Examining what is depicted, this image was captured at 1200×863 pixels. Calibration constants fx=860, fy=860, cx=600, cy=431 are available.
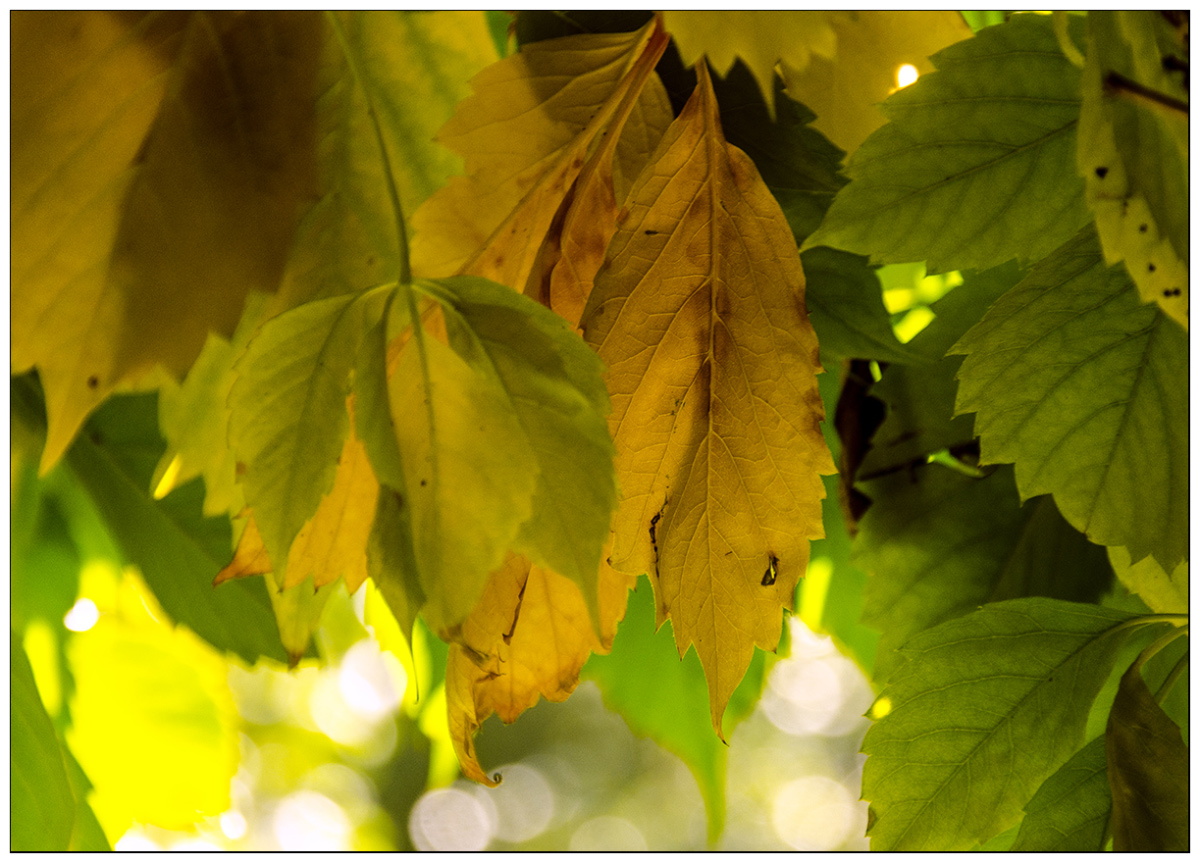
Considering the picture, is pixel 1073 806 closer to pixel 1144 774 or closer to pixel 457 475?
pixel 1144 774

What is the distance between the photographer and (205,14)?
205 millimetres

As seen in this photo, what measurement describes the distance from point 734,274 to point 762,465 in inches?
1.9

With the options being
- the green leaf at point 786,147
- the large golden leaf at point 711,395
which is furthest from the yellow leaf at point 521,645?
the green leaf at point 786,147

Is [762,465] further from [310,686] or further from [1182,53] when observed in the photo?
[310,686]

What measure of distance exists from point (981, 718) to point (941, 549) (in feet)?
0.25

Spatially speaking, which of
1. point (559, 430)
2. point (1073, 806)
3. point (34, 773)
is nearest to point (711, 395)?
point (559, 430)

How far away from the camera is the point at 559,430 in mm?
164

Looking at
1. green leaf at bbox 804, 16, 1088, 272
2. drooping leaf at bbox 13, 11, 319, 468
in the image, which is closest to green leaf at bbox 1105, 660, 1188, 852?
green leaf at bbox 804, 16, 1088, 272

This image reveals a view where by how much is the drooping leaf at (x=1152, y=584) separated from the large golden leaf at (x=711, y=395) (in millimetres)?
110

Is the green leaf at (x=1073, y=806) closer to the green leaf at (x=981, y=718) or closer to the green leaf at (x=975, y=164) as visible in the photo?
the green leaf at (x=981, y=718)

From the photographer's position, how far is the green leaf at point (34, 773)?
0.91 ft

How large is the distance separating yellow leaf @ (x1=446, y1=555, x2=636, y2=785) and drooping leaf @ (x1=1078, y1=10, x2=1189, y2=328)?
124 millimetres

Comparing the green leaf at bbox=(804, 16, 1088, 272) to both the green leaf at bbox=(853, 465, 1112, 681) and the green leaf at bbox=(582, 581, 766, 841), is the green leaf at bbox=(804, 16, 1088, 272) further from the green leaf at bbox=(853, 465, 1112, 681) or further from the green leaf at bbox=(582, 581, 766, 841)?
the green leaf at bbox=(582, 581, 766, 841)

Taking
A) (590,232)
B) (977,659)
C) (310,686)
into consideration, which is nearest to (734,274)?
(590,232)
